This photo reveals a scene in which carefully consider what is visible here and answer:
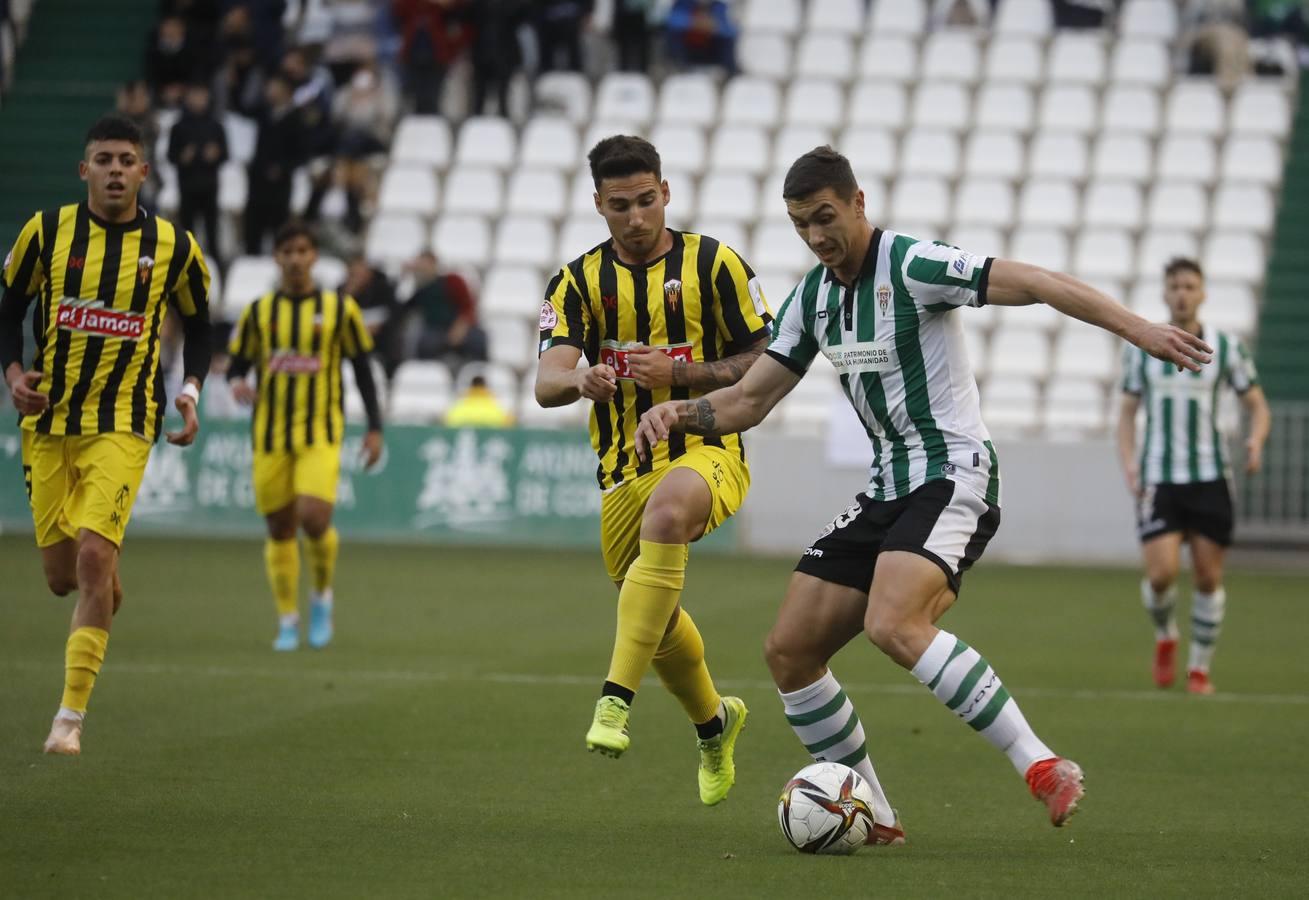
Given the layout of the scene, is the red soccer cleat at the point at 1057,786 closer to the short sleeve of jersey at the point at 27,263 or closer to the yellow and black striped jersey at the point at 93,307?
the yellow and black striped jersey at the point at 93,307

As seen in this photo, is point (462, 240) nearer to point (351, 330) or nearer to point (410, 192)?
point (410, 192)

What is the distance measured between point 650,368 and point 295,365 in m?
5.53

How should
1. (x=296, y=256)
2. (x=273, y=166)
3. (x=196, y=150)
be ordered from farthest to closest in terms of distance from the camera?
(x=273, y=166), (x=196, y=150), (x=296, y=256)

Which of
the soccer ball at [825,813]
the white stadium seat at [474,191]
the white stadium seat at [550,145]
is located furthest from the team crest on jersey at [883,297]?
the white stadium seat at [550,145]

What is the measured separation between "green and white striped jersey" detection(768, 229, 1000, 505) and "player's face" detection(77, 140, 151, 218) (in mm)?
2960

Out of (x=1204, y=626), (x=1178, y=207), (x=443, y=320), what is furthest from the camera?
(x=1178, y=207)

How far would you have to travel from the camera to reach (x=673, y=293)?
21.6 feet

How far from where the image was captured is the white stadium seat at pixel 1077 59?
2330 centimetres

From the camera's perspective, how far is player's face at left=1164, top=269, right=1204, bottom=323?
9836 mm

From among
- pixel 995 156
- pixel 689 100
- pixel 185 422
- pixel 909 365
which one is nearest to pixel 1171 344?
pixel 909 365

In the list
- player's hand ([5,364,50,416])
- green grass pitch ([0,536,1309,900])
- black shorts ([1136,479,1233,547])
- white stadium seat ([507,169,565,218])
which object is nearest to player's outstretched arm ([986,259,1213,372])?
green grass pitch ([0,536,1309,900])

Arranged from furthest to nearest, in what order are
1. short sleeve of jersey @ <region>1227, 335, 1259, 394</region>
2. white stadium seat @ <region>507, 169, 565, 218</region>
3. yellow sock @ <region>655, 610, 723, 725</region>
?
white stadium seat @ <region>507, 169, 565, 218</region> → short sleeve of jersey @ <region>1227, 335, 1259, 394</region> → yellow sock @ <region>655, 610, 723, 725</region>

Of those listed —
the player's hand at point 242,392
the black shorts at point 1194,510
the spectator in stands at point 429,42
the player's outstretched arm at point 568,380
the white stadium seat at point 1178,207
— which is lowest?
the black shorts at point 1194,510

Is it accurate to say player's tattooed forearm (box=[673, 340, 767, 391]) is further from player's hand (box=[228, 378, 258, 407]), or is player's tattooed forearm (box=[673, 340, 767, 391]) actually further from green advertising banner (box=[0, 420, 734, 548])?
green advertising banner (box=[0, 420, 734, 548])
